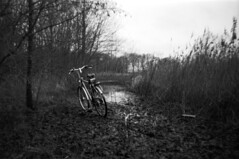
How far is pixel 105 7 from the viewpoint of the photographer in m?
2.86

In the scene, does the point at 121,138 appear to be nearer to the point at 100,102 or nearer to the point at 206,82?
the point at 100,102

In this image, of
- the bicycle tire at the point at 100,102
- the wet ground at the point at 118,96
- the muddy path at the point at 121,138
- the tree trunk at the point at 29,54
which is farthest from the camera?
the wet ground at the point at 118,96

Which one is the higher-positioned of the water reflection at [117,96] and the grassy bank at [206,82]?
the grassy bank at [206,82]

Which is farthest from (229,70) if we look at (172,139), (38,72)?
(38,72)

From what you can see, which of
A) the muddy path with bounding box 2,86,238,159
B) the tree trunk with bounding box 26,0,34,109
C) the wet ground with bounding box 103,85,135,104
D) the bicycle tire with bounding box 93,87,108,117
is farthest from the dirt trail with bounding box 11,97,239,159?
the wet ground with bounding box 103,85,135,104

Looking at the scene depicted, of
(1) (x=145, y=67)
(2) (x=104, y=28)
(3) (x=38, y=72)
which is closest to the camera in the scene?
(3) (x=38, y=72)

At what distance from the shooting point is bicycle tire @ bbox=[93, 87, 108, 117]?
Answer: 346 cm

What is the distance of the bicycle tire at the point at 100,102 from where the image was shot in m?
3.46

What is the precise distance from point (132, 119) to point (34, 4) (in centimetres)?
297

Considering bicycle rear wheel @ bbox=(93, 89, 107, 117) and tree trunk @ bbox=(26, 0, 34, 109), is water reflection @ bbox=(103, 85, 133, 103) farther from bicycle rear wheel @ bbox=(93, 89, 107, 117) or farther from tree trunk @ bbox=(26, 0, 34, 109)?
tree trunk @ bbox=(26, 0, 34, 109)

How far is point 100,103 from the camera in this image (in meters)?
3.55

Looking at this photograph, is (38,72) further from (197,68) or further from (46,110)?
(197,68)

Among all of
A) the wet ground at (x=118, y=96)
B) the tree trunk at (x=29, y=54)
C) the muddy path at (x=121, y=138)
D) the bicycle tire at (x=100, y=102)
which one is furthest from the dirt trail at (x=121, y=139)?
the wet ground at (x=118, y=96)

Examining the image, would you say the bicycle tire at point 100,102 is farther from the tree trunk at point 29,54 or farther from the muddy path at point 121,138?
the tree trunk at point 29,54
